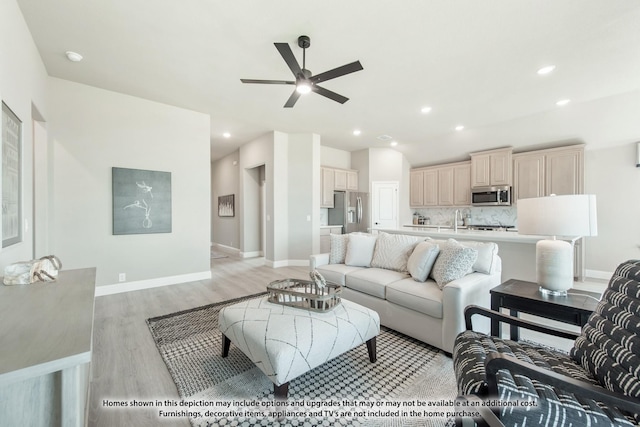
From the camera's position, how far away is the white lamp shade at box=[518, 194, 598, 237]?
180cm

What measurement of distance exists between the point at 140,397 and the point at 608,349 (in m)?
2.56

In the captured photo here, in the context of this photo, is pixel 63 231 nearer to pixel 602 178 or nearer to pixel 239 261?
pixel 239 261

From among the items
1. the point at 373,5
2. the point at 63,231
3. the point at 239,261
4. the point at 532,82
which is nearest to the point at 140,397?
the point at 63,231

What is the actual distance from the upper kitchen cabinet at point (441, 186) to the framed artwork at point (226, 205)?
4982 mm

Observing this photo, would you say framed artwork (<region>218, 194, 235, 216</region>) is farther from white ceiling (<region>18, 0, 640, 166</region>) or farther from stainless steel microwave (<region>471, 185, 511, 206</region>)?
stainless steel microwave (<region>471, 185, 511, 206</region>)

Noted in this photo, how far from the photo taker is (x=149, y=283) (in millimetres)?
3928

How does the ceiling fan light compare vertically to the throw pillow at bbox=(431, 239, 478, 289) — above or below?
above

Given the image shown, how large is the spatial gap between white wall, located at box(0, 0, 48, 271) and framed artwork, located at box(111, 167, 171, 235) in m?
1.05

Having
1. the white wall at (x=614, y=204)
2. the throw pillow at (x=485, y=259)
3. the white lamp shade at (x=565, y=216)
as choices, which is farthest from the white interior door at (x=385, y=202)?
the white lamp shade at (x=565, y=216)

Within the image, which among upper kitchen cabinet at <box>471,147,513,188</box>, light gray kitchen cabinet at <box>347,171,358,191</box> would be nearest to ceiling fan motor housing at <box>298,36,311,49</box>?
light gray kitchen cabinet at <box>347,171,358,191</box>

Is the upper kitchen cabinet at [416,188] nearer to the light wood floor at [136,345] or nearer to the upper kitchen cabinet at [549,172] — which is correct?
the upper kitchen cabinet at [549,172]

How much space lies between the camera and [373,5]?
210 centimetres

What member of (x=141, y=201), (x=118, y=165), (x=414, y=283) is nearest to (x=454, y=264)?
(x=414, y=283)

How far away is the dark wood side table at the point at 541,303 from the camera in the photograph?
1708 mm
